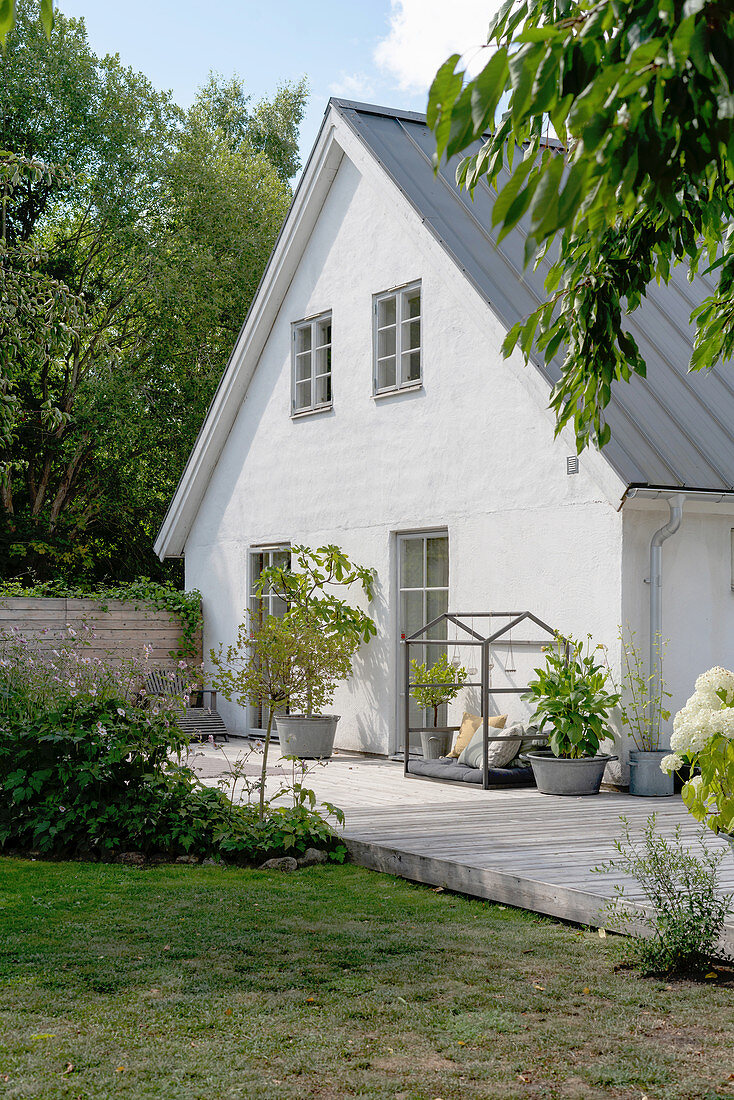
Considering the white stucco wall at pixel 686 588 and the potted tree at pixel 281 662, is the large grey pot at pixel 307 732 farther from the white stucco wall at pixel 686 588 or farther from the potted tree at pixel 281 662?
the white stucco wall at pixel 686 588

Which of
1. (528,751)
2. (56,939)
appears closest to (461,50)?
(56,939)

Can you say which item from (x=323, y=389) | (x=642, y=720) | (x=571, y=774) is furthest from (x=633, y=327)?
(x=571, y=774)

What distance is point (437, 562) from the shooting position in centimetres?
1216

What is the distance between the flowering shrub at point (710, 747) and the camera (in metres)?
4.33

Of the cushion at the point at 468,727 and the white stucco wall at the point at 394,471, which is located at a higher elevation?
the white stucco wall at the point at 394,471

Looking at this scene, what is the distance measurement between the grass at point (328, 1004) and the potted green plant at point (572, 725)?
3396 millimetres

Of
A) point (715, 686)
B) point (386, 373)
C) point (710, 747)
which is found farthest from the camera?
point (386, 373)

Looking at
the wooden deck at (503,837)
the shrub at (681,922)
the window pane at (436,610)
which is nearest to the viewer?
the shrub at (681,922)

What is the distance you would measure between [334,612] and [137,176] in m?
14.8

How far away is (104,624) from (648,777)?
7761mm

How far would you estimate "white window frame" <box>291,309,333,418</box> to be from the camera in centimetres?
1392

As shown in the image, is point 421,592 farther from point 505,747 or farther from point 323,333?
point 323,333

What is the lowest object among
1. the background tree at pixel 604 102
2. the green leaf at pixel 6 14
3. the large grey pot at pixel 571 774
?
the large grey pot at pixel 571 774

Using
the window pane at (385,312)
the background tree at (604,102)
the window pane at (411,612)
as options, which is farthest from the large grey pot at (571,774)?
the background tree at (604,102)
